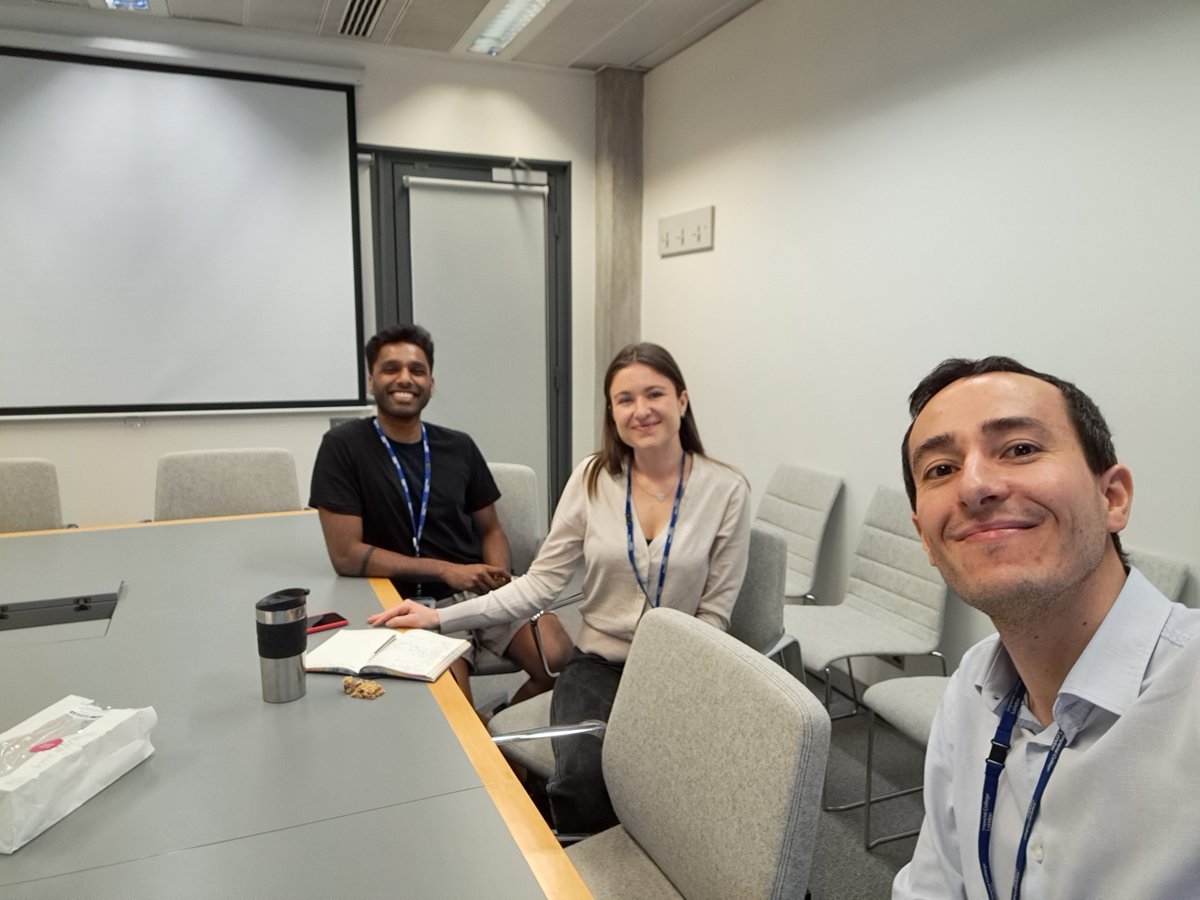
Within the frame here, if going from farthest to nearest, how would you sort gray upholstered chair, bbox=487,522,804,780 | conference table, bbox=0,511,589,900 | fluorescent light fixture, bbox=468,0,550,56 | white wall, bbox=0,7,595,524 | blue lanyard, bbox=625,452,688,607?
white wall, bbox=0,7,595,524 → fluorescent light fixture, bbox=468,0,550,56 → gray upholstered chair, bbox=487,522,804,780 → blue lanyard, bbox=625,452,688,607 → conference table, bbox=0,511,589,900

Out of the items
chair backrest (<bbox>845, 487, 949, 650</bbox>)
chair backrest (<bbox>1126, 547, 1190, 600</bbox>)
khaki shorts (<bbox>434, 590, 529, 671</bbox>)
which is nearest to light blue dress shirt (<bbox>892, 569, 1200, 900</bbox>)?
chair backrest (<bbox>1126, 547, 1190, 600</bbox>)

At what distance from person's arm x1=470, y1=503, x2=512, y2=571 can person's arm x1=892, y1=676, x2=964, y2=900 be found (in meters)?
1.69

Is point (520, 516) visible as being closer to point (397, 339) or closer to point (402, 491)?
point (402, 491)

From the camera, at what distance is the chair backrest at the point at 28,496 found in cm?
296

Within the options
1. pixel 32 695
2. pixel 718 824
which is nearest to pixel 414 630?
pixel 32 695

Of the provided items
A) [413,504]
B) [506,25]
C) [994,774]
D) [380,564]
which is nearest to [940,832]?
[994,774]

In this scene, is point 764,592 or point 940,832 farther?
point 764,592

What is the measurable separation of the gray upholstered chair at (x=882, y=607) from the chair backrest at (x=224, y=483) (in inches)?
81.3

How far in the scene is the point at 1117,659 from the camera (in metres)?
0.86

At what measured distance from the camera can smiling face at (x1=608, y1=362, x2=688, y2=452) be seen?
211 cm

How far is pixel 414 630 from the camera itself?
1877 millimetres

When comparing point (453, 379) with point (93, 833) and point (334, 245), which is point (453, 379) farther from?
point (93, 833)

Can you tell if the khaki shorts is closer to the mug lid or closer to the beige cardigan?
the beige cardigan

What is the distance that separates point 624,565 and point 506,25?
3240mm
